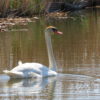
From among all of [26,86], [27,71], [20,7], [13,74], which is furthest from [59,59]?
[20,7]

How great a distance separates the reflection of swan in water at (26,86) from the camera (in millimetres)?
8711

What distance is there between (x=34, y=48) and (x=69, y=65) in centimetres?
289

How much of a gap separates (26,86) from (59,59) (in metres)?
2.83

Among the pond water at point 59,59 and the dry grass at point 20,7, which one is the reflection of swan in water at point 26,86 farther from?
the dry grass at point 20,7

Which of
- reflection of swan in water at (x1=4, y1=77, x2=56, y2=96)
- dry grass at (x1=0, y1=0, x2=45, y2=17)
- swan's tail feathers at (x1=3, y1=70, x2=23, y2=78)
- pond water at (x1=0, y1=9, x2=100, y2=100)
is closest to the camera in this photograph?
pond water at (x1=0, y1=9, x2=100, y2=100)

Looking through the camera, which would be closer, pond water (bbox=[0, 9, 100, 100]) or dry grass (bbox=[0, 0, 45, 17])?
pond water (bbox=[0, 9, 100, 100])

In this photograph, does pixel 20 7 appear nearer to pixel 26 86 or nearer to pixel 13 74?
pixel 13 74

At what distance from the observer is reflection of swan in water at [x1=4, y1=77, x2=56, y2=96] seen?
871 centimetres

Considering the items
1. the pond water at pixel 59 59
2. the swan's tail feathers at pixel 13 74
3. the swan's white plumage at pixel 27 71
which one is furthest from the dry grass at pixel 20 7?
the swan's tail feathers at pixel 13 74

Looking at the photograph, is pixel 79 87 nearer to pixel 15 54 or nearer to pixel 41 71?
pixel 41 71

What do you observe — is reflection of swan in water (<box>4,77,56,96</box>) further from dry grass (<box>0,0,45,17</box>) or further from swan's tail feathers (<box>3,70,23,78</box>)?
dry grass (<box>0,0,45,17</box>)

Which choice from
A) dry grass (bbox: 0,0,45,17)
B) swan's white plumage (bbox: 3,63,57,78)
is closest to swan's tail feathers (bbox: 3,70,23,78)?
swan's white plumage (bbox: 3,63,57,78)

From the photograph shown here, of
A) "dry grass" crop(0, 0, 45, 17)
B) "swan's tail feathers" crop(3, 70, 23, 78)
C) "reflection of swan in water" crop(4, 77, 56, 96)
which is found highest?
"dry grass" crop(0, 0, 45, 17)

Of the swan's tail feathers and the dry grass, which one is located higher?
the dry grass
